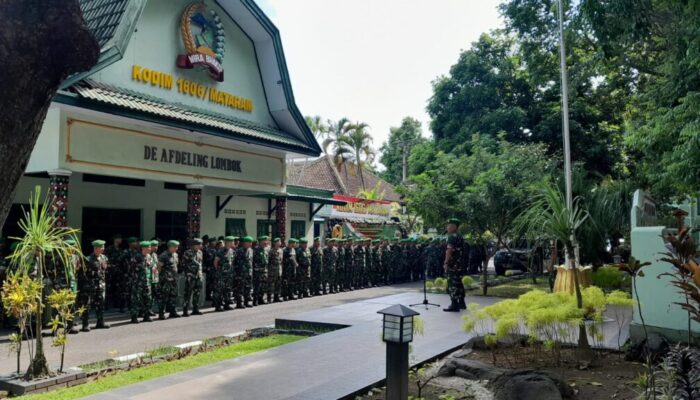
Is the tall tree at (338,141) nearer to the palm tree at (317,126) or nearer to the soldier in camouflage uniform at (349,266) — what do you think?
the palm tree at (317,126)

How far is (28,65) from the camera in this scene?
298cm

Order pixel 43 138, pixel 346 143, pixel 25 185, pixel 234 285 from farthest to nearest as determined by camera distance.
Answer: pixel 346 143 < pixel 234 285 < pixel 25 185 < pixel 43 138

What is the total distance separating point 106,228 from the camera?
14641 mm

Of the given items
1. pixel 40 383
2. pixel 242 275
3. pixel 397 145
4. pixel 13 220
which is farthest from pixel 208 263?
pixel 397 145

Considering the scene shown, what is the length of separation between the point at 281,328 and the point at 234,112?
7412mm

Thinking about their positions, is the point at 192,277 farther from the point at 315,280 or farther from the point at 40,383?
the point at 40,383

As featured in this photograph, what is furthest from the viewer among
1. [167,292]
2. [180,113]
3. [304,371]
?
[180,113]

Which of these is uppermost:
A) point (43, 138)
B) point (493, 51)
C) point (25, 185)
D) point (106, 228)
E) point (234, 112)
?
point (493, 51)

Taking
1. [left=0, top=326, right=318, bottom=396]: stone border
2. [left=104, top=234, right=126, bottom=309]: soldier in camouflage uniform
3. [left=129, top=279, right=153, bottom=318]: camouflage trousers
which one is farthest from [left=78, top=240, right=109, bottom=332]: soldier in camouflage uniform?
[left=0, top=326, right=318, bottom=396]: stone border

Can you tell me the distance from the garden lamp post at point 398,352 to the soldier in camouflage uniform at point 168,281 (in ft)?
27.7

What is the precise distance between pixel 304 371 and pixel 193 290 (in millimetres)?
6960

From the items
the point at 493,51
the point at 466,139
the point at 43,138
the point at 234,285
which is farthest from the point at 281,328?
the point at 493,51

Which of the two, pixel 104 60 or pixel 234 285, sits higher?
pixel 104 60

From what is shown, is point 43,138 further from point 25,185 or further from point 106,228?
point 106,228
